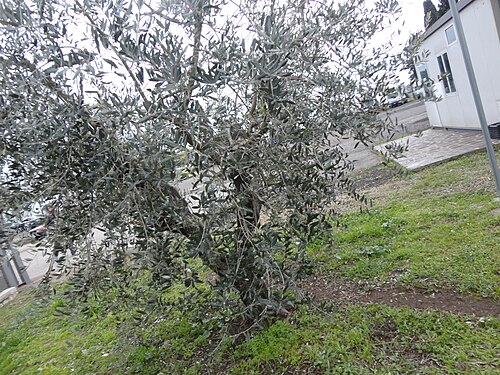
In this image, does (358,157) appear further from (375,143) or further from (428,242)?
(375,143)

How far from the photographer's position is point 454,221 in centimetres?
467

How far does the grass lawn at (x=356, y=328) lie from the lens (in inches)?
105

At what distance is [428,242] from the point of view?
4289 millimetres

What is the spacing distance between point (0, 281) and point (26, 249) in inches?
296

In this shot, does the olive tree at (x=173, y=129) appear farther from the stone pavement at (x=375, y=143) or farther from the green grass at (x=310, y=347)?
the green grass at (x=310, y=347)

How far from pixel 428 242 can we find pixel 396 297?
1.19 m

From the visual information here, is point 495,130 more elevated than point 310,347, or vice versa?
point 495,130

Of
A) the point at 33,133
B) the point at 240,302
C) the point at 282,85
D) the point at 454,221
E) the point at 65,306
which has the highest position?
the point at 33,133

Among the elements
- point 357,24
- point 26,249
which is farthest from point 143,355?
point 357,24

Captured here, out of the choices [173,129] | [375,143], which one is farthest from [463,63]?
[173,129]

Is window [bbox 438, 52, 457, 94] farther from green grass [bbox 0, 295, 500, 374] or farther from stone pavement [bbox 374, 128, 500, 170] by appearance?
green grass [bbox 0, 295, 500, 374]

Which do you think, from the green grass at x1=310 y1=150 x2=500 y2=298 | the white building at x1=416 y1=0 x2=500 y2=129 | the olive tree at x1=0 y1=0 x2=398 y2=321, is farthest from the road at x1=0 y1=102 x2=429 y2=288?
the white building at x1=416 y1=0 x2=500 y2=129

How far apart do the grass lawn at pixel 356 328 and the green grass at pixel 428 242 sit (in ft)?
0.04

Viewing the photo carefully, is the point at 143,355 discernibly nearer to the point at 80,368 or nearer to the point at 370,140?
A: the point at 80,368
